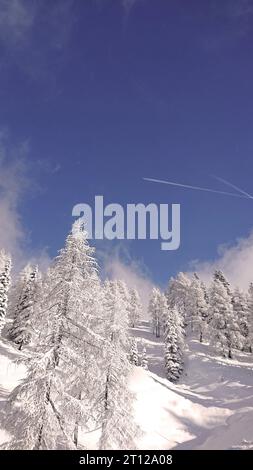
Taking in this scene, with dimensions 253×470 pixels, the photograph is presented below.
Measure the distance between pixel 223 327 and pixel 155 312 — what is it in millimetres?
31745

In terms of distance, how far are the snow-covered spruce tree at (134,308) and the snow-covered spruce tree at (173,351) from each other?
39.9m

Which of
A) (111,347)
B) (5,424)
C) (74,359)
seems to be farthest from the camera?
(111,347)

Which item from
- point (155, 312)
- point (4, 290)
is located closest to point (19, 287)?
point (4, 290)

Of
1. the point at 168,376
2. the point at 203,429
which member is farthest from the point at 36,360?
the point at 168,376

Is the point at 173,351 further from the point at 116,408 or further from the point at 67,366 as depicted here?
the point at 67,366

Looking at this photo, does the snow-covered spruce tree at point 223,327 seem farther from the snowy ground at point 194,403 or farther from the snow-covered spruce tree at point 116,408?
the snow-covered spruce tree at point 116,408

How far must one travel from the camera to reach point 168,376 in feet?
175

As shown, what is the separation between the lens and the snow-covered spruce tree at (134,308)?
9871cm

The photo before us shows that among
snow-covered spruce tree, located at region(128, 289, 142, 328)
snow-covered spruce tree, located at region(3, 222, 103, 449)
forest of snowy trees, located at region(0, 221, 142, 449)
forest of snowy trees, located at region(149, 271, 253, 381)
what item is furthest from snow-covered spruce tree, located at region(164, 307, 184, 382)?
snow-covered spruce tree, located at region(128, 289, 142, 328)

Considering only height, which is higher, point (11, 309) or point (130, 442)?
point (11, 309)

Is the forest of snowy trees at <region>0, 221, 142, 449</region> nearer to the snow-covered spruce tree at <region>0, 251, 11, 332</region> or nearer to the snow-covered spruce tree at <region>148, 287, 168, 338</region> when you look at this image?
the snow-covered spruce tree at <region>0, 251, 11, 332</region>

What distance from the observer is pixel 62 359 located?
1405 cm

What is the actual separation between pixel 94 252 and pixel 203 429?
91.1 feet

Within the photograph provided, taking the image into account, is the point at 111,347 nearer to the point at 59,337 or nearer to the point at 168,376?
the point at 59,337
